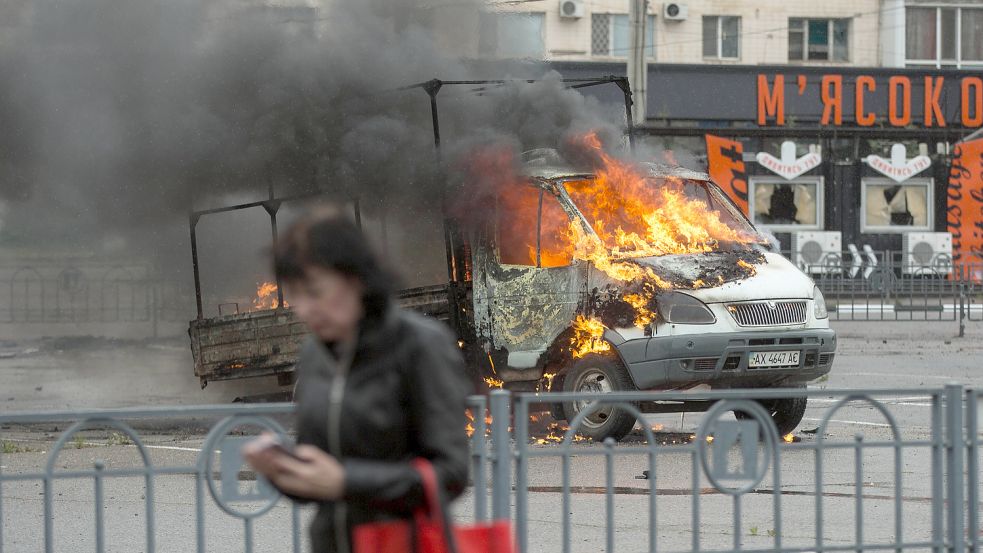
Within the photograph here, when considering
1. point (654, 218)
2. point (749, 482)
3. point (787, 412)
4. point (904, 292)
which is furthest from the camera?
point (904, 292)

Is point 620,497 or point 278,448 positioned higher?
point 278,448

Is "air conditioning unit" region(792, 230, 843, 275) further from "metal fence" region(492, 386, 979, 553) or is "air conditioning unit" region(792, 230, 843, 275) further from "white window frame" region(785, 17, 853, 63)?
"metal fence" region(492, 386, 979, 553)

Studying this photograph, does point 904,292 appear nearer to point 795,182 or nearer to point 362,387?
point 795,182

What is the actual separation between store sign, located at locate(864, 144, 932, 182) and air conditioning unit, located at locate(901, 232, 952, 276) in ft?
4.31

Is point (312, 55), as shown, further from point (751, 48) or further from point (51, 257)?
point (751, 48)

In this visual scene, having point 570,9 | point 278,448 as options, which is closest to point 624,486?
point 278,448

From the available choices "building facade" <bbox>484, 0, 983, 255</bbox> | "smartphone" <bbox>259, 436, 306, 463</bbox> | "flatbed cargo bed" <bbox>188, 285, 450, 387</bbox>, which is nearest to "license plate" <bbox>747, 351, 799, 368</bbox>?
"flatbed cargo bed" <bbox>188, 285, 450, 387</bbox>

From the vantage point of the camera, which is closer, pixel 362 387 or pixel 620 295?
pixel 362 387

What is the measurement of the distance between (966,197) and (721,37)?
6.64 metres

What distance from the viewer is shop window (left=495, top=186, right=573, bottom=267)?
10.8 meters

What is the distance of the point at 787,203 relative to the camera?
1236 inches

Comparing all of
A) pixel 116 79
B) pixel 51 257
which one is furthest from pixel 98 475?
pixel 51 257

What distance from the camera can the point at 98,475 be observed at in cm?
505

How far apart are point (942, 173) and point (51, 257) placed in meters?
20.7
